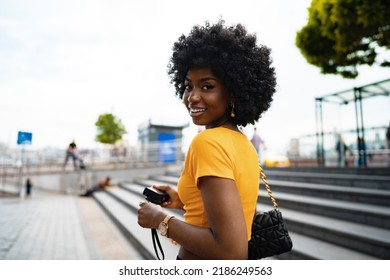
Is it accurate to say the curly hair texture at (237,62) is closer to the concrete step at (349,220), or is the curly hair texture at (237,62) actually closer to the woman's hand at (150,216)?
the woman's hand at (150,216)

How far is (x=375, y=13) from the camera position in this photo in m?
4.49

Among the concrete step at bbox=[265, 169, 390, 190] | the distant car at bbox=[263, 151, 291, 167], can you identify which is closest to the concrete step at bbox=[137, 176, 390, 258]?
the concrete step at bbox=[265, 169, 390, 190]

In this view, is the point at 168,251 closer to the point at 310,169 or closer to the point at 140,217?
the point at 140,217

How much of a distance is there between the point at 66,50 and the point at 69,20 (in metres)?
0.27

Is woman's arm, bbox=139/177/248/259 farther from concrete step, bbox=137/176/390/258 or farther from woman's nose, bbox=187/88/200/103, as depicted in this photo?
concrete step, bbox=137/176/390/258

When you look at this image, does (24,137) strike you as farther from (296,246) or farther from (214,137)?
(296,246)

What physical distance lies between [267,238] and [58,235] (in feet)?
15.6

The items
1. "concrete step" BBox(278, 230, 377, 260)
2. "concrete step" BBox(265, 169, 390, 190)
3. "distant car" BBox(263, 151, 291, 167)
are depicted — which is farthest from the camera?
"distant car" BBox(263, 151, 291, 167)

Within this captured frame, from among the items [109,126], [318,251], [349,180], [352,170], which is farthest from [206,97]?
[352,170]

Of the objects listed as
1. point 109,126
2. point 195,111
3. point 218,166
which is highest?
point 109,126

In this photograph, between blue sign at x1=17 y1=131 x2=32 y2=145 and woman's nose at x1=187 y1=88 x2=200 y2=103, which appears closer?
woman's nose at x1=187 y1=88 x2=200 y2=103

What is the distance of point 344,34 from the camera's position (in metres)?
5.24

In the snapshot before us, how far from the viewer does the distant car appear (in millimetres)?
9984
